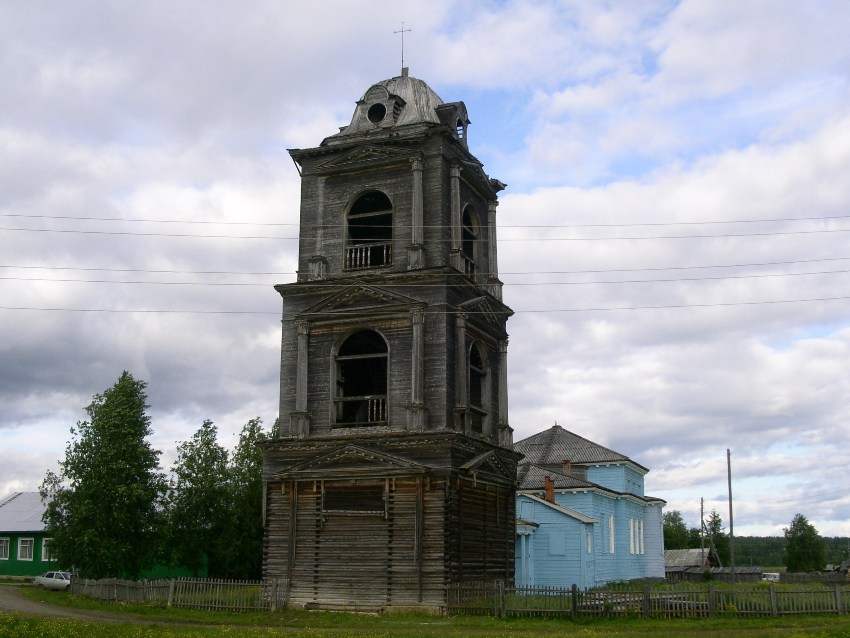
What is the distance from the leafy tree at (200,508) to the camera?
1668 inches

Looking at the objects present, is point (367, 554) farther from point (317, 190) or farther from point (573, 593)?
point (317, 190)

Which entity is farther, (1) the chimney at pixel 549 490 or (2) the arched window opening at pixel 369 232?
(1) the chimney at pixel 549 490

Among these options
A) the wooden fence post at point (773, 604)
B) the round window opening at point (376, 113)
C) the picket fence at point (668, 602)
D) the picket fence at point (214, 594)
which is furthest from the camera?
the round window opening at point (376, 113)

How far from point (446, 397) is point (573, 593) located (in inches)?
295

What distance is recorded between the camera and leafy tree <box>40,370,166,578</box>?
1486 inches

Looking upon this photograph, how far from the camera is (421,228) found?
104 ft

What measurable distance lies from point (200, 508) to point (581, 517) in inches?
717

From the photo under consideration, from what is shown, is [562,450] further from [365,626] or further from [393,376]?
[365,626]

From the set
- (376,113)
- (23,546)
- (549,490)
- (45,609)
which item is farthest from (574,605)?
(23,546)

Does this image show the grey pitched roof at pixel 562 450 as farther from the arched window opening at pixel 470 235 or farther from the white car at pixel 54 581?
the white car at pixel 54 581

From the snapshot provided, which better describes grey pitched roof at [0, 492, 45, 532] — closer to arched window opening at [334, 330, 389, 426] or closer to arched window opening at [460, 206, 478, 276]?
arched window opening at [334, 330, 389, 426]

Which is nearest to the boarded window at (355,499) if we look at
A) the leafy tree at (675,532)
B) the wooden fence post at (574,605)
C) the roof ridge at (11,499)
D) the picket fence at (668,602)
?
the picket fence at (668,602)

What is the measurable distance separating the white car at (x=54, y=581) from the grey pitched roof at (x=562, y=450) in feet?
87.5

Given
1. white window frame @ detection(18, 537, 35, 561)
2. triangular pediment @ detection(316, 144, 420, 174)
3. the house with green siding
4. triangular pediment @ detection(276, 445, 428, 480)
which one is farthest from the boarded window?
white window frame @ detection(18, 537, 35, 561)
